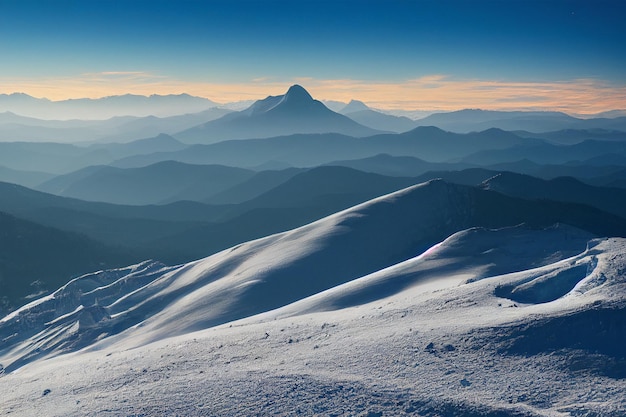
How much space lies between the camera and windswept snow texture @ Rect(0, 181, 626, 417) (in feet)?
71.8

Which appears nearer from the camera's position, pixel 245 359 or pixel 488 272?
pixel 245 359

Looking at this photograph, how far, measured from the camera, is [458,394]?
70.2ft

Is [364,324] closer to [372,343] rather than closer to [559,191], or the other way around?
[372,343]

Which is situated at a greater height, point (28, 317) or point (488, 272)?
point (488, 272)

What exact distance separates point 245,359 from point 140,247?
317ft

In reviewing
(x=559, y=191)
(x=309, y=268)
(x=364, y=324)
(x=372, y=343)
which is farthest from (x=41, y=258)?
(x=559, y=191)

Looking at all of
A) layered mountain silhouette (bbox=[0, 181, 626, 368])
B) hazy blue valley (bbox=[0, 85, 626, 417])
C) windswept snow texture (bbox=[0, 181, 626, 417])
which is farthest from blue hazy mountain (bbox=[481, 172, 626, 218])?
windswept snow texture (bbox=[0, 181, 626, 417])

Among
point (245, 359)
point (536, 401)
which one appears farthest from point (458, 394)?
point (245, 359)

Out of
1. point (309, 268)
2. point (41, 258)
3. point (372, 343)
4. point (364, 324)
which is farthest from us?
point (41, 258)

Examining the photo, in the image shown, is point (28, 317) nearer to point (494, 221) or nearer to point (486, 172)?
point (494, 221)

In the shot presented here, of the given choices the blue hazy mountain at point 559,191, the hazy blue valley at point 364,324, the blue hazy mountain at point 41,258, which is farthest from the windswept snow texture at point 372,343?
the blue hazy mountain at point 559,191

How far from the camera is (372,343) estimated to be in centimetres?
2666

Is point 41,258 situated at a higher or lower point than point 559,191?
lower

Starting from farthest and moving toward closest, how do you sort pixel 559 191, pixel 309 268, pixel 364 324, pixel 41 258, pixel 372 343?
1. pixel 559 191
2. pixel 41 258
3. pixel 309 268
4. pixel 364 324
5. pixel 372 343
